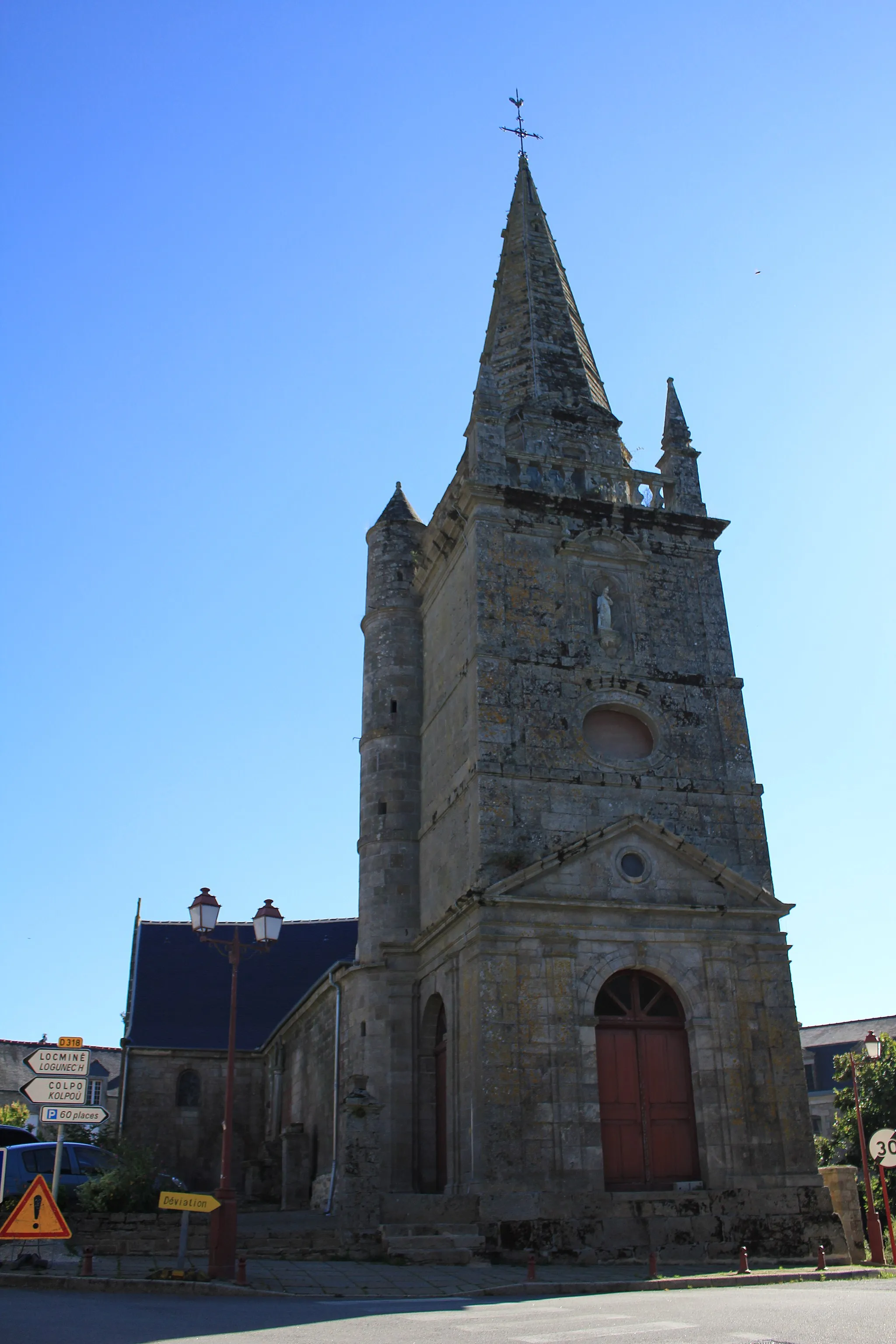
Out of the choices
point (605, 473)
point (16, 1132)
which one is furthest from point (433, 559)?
point (16, 1132)

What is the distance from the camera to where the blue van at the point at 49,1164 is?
15227 mm

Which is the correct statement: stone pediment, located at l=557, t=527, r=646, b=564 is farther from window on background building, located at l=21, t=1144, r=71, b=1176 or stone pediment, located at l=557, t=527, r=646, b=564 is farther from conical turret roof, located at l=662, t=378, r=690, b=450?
window on background building, located at l=21, t=1144, r=71, b=1176

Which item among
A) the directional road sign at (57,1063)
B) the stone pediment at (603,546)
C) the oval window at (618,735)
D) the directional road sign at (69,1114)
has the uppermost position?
the stone pediment at (603,546)

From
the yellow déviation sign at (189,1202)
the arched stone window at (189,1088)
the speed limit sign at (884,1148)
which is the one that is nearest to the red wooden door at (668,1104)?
the speed limit sign at (884,1148)

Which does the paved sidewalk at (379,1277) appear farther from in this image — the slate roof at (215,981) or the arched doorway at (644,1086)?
the slate roof at (215,981)

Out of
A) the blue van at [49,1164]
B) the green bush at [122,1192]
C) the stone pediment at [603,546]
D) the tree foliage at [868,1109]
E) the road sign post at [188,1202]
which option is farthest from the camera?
the tree foliage at [868,1109]

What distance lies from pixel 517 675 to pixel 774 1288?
392 inches

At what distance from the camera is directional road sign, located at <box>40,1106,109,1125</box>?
35.1 feet

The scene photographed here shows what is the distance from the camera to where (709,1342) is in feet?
24.6

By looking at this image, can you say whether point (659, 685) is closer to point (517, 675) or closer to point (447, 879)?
point (517, 675)

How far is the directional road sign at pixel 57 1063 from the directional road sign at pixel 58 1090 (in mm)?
49

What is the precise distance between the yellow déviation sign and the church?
3.51 metres

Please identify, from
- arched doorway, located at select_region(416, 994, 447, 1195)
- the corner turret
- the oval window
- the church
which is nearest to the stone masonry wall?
the church

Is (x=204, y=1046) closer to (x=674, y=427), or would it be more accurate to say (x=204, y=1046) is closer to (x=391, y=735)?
(x=391, y=735)
